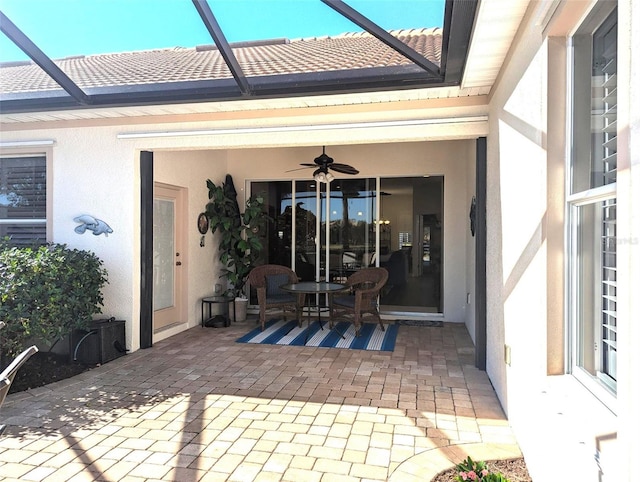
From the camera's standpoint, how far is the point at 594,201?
69.7 inches

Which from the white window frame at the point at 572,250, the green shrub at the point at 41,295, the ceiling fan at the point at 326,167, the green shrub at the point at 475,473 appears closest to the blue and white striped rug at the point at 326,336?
the green shrub at the point at 41,295

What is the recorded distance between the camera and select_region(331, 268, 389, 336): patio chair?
18.9 ft

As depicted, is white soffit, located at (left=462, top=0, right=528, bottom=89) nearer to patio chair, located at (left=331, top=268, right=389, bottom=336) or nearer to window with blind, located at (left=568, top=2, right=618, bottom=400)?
window with blind, located at (left=568, top=2, right=618, bottom=400)

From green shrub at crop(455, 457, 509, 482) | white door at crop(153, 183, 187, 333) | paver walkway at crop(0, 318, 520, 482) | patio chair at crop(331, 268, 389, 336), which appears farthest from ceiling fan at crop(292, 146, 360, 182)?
green shrub at crop(455, 457, 509, 482)

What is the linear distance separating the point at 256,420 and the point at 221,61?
3.41 m

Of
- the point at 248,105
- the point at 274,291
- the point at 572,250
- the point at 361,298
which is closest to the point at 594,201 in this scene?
the point at 572,250

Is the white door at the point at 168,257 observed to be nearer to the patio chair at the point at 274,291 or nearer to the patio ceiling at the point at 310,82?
the patio chair at the point at 274,291

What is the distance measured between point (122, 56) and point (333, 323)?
4.53 m

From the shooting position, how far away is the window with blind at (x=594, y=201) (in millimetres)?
1668

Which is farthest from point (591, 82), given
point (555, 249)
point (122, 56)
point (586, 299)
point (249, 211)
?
point (249, 211)

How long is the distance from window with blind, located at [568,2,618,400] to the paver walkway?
1.16 metres

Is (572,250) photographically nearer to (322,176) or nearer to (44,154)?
(322,176)

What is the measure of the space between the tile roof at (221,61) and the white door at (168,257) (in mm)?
1622

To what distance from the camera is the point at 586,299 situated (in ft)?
6.21
